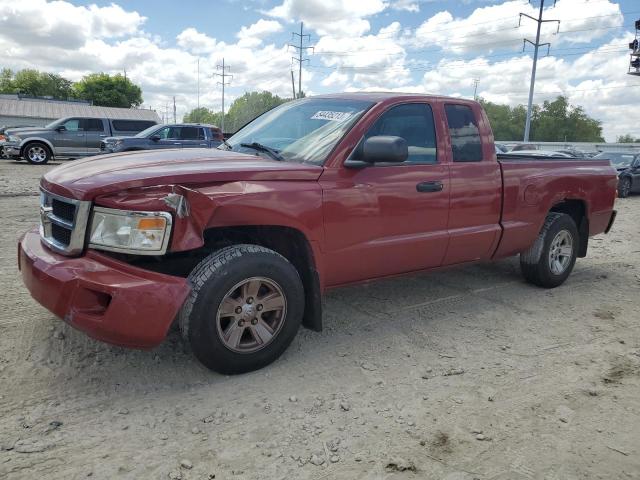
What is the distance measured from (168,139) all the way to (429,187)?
13.4m

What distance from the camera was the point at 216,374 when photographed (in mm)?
3215

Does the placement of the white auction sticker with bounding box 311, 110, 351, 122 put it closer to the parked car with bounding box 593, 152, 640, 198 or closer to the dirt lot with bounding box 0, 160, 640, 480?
the dirt lot with bounding box 0, 160, 640, 480

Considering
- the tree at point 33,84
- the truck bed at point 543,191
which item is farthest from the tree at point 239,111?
the truck bed at point 543,191

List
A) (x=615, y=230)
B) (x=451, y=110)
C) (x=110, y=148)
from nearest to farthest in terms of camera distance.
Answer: (x=451, y=110)
(x=615, y=230)
(x=110, y=148)

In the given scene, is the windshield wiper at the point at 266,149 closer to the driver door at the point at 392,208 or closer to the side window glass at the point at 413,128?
the driver door at the point at 392,208

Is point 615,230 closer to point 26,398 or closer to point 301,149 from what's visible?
point 301,149

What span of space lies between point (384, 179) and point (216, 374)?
1776 mm

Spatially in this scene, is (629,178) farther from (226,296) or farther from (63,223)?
(63,223)

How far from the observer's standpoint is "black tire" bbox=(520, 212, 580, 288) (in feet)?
16.9

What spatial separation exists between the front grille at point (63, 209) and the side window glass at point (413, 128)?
209cm

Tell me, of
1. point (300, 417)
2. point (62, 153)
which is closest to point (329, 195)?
point (300, 417)

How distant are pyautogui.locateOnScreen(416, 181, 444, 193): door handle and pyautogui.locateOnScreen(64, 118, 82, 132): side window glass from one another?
61.1 feet

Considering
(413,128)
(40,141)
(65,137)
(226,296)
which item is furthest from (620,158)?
(40,141)

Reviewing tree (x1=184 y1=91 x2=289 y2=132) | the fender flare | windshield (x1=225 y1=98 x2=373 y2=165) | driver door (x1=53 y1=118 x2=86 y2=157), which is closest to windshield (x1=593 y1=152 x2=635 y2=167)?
windshield (x1=225 y1=98 x2=373 y2=165)
